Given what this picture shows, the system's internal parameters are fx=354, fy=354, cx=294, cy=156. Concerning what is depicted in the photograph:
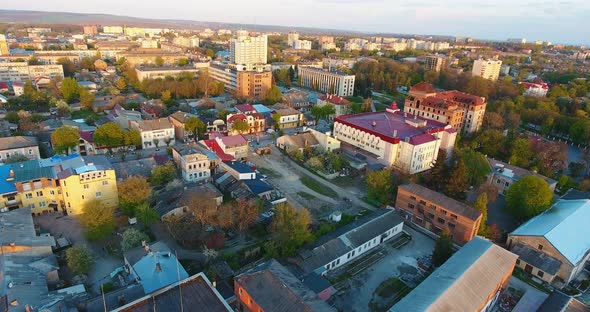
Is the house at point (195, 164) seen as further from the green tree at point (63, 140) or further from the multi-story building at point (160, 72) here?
the multi-story building at point (160, 72)

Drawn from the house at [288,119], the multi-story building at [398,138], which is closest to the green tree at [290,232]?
the multi-story building at [398,138]

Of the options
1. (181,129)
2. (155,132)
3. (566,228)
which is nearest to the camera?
(566,228)

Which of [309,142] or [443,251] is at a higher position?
[309,142]

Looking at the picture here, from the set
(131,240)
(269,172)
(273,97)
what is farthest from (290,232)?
(273,97)

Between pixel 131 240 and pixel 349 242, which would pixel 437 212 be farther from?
pixel 131 240

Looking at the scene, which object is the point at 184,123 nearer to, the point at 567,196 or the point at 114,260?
the point at 114,260

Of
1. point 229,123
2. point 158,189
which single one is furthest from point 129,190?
point 229,123

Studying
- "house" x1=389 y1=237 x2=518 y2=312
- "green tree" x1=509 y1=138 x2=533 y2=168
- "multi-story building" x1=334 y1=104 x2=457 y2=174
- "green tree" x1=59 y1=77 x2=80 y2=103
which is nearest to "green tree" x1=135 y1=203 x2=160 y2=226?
"house" x1=389 y1=237 x2=518 y2=312
